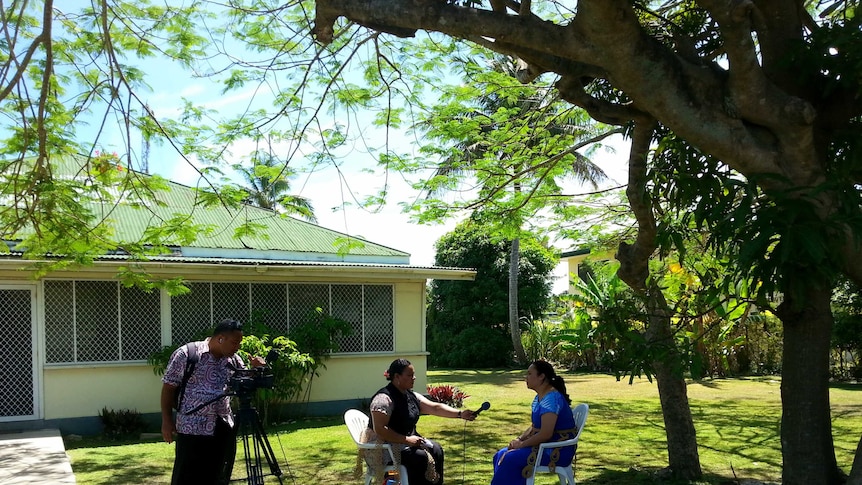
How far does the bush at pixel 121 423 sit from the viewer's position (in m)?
13.0

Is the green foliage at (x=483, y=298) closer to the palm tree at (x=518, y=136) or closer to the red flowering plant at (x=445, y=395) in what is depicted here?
the red flowering plant at (x=445, y=395)

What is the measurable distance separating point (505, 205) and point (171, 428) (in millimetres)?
6430

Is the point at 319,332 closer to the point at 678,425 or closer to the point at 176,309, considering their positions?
the point at 176,309

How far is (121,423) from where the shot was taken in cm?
1312

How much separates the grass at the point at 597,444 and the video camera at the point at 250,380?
3.03 meters

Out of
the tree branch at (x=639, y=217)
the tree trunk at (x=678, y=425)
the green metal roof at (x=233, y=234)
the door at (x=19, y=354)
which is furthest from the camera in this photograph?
the green metal roof at (x=233, y=234)

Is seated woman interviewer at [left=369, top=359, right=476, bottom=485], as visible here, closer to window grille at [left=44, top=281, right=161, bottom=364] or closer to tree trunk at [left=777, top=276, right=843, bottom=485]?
tree trunk at [left=777, top=276, right=843, bottom=485]

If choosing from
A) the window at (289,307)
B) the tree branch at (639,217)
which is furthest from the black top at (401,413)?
the window at (289,307)

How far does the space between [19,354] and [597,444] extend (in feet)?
31.1

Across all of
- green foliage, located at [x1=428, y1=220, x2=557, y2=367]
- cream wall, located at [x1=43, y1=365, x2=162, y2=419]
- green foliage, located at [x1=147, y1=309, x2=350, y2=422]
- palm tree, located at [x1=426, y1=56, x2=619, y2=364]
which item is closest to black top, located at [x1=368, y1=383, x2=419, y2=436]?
palm tree, located at [x1=426, y1=56, x2=619, y2=364]

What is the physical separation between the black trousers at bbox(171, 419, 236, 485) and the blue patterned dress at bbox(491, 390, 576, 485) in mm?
2182

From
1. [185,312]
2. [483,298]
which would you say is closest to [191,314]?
[185,312]

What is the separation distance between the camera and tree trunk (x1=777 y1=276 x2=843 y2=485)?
16.5ft

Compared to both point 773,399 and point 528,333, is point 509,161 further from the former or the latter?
point 528,333
